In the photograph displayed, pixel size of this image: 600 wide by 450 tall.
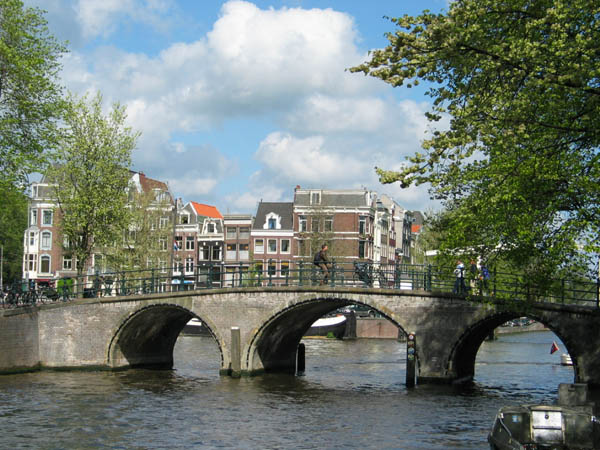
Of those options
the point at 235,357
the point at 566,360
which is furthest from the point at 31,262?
the point at 566,360

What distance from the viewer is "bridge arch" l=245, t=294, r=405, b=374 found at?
31.7 metres

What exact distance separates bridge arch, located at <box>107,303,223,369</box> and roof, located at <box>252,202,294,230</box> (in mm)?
40999

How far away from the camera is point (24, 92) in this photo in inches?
1350

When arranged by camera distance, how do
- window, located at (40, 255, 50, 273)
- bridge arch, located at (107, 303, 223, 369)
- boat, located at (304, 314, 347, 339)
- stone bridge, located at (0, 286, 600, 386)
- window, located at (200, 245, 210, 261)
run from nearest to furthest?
stone bridge, located at (0, 286, 600, 386) → bridge arch, located at (107, 303, 223, 369) → boat, located at (304, 314, 347, 339) → window, located at (40, 255, 50, 273) → window, located at (200, 245, 210, 261)

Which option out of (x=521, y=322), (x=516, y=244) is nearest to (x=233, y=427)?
(x=516, y=244)

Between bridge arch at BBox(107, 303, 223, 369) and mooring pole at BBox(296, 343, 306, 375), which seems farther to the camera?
mooring pole at BBox(296, 343, 306, 375)

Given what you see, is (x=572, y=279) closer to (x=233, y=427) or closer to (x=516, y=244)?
(x=516, y=244)

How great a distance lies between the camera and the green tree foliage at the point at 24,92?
33.8 meters

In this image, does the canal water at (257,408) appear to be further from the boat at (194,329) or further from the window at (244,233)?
the window at (244,233)

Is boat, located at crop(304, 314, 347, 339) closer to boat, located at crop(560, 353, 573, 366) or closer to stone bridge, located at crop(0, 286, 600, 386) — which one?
boat, located at crop(560, 353, 573, 366)

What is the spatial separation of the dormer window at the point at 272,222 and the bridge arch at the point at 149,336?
40.7 metres

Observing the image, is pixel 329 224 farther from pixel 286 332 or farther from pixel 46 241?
pixel 286 332

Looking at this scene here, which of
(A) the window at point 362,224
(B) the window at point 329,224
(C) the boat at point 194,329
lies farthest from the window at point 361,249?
(C) the boat at point 194,329

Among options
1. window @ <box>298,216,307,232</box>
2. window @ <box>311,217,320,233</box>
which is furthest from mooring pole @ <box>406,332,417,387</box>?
window @ <box>298,216,307,232</box>
